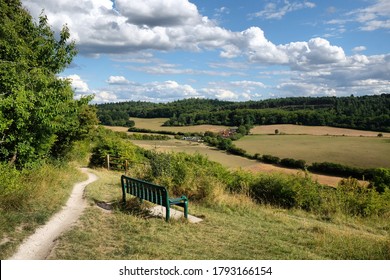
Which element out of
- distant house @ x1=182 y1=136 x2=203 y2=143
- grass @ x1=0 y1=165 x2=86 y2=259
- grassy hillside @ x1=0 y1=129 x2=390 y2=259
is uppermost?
grass @ x1=0 y1=165 x2=86 y2=259

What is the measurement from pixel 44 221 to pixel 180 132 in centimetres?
8473

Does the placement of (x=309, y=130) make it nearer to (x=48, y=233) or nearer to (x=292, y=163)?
(x=292, y=163)

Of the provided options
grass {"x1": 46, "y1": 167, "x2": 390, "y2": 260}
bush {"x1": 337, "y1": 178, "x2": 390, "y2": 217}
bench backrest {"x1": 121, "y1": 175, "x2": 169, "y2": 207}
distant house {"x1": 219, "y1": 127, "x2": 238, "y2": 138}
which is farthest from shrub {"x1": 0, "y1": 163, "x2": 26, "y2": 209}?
distant house {"x1": 219, "y1": 127, "x2": 238, "y2": 138}

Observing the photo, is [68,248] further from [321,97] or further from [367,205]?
[321,97]

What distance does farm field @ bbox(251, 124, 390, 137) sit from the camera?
82000 mm

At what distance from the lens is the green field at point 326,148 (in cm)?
5497

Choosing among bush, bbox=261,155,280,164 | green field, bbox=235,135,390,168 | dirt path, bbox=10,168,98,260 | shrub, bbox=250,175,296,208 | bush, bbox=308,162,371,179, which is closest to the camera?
dirt path, bbox=10,168,98,260

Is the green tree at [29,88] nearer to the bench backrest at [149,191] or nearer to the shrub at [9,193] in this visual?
the shrub at [9,193]

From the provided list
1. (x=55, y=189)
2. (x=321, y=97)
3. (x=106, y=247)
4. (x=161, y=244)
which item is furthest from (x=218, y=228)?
(x=321, y=97)

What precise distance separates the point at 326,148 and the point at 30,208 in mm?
65275

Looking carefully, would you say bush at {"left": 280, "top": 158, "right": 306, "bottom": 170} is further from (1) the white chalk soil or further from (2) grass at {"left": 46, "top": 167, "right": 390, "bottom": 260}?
(1) the white chalk soil

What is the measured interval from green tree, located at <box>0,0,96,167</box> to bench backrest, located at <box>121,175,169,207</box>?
12.4 ft

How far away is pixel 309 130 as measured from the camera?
8944cm
